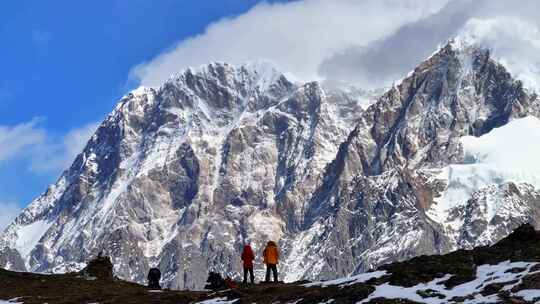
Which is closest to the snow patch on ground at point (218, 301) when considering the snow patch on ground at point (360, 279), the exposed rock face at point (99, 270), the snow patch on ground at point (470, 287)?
the snow patch on ground at point (360, 279)

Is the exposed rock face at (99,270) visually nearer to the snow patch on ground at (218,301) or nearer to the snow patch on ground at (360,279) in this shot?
the snow patch on ground at (218,301)

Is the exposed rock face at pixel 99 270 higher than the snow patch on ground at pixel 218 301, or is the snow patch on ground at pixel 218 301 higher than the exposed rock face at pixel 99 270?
the exposed rock face at pixel 99 270

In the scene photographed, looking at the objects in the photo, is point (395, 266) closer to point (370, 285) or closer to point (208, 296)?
point (370, 285)

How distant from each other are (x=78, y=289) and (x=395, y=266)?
27639 mm

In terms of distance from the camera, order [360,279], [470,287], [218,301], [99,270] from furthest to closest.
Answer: [99,270] < [218,301] < [360,279] < [470,287]

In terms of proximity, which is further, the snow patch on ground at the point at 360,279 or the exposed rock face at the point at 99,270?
the exposed rock face at the point at 99,270

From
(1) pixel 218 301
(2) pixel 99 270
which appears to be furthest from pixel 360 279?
(2) pixel 99 270

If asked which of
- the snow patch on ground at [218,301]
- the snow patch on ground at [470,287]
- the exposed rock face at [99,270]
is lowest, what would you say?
the snow patch on ground at [470,287]

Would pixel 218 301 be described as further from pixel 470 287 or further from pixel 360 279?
pixel 470 287

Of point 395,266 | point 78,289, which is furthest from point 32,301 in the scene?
point 395,266

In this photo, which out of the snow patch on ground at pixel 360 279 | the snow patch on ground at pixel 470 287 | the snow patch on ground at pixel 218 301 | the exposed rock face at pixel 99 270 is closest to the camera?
the snow patch on ground at pixel 470 287

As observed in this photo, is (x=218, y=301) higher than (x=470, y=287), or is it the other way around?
(x=218, y=301)

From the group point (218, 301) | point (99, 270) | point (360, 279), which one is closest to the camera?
point (360, 279)

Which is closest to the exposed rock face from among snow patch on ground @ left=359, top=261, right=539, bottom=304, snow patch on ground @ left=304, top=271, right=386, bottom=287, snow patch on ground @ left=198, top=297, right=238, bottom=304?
snow patch on ground @ left=198, top=297, right=238, bottom=304
